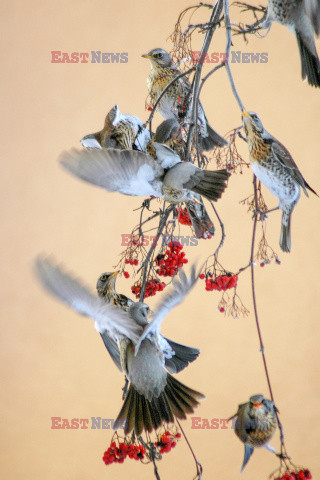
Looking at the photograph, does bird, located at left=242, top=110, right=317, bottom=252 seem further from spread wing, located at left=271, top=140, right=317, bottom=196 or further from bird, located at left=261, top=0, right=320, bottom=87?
bird, located at left=261, top=0, right=320, bottom=87

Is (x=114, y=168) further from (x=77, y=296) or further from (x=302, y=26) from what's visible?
(x=302, y=26)

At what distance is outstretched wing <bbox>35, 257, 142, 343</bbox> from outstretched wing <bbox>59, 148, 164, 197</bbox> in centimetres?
14

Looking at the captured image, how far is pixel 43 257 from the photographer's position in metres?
0.84

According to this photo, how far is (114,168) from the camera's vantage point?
885 millimetres

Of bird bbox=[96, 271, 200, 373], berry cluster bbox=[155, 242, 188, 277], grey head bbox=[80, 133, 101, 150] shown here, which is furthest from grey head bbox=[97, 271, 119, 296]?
grey head bbox=[80, 133, 101, 150]

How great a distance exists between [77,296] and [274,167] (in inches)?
14.7

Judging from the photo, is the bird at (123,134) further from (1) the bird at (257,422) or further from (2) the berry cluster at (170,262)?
(1) the bird at (257,422)

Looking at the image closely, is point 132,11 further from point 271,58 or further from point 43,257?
point 43,257

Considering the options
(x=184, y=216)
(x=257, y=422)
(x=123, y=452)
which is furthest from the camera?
(x=184, y=216)

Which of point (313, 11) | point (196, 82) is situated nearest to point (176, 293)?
point (196, 82)

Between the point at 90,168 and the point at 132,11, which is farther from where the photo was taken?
the point at 132,11

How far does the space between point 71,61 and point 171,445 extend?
1.89 metres

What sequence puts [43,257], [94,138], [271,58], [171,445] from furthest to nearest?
[271,58] < [94,138] < [171,445] < [43,257]

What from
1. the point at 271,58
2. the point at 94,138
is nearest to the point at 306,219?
the point at 271,58
